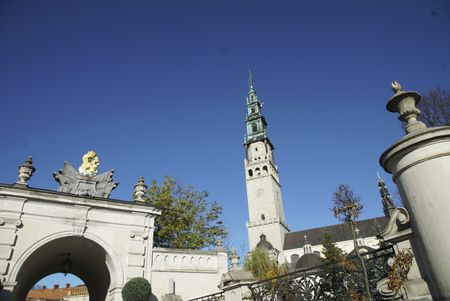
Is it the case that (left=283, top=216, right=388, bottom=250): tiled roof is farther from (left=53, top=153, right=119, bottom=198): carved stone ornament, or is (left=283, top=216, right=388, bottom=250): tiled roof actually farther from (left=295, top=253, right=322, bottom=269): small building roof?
(left=53, top=153, right=119, bottom=198): carved stone ornament

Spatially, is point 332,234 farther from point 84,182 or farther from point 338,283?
point 338,283

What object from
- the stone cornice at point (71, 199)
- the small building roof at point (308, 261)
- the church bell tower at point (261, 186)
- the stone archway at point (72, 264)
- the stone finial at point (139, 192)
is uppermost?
the church bell tower at point (261, 186)

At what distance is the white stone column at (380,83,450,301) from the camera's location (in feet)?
12.1

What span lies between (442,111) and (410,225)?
2057 cm

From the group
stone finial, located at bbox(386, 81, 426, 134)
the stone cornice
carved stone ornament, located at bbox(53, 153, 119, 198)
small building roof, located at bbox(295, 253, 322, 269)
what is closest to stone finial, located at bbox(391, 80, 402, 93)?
stone finial, located at bbox(386, 81, 426, 134)

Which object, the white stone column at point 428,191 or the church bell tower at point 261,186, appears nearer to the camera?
the white stone column at point 428,191

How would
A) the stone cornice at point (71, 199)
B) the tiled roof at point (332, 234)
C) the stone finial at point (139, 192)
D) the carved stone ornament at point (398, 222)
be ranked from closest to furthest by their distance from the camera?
the carved stone ornament at point (398, 222) < the stone cornice at point (71, 199) < the stone finial at point (139, 192) < the tiled roof at point (332, 234)

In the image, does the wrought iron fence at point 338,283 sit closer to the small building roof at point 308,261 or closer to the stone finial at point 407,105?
the stone finial at point 407,105

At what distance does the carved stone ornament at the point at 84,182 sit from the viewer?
1580cm

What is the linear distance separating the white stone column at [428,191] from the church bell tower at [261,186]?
62400 mm

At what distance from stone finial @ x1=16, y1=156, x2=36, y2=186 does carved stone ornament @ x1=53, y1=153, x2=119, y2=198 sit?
141 centimetres

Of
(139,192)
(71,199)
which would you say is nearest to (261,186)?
(139,192)

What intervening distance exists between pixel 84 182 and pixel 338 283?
46.9 feet

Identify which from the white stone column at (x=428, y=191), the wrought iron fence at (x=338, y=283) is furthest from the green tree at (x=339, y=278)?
the white stone column at (x=428, y=191)
